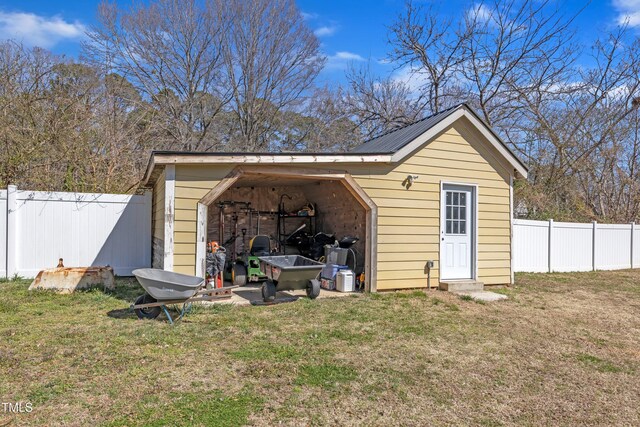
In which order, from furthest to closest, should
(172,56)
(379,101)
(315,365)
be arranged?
1. (379,101)
2. (172,56)
3. (315,365)

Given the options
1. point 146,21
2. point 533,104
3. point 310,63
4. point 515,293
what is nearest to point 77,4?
point 146,21

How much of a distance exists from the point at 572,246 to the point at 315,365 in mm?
10785

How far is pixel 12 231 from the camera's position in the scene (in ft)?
24.3

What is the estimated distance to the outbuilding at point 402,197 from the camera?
5984 millimetres

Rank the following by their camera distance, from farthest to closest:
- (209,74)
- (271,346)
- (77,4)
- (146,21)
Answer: (209,74)
(146,21)
(77,4)
(271,346)

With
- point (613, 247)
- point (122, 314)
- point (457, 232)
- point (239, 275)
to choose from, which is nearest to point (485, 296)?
point (457, 232)

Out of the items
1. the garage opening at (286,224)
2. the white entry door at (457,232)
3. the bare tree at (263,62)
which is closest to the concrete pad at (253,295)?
the garage opening at (286,224)

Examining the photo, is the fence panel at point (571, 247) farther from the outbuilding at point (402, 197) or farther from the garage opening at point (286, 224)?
the garage opening at point (286, 224)

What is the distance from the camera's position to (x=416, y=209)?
7520 millimetres

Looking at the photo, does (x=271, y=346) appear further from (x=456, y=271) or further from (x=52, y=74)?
(x=52, y=74)

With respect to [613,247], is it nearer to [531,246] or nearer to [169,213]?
[531,246]

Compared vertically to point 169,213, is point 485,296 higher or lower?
lower

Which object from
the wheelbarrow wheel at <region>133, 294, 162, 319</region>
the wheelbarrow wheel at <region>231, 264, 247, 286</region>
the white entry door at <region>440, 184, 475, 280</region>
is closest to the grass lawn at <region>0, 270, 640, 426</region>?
the wheelbarrow wheel at <region>133, 294, 162, 319</region>

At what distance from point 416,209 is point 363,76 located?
432 inches
